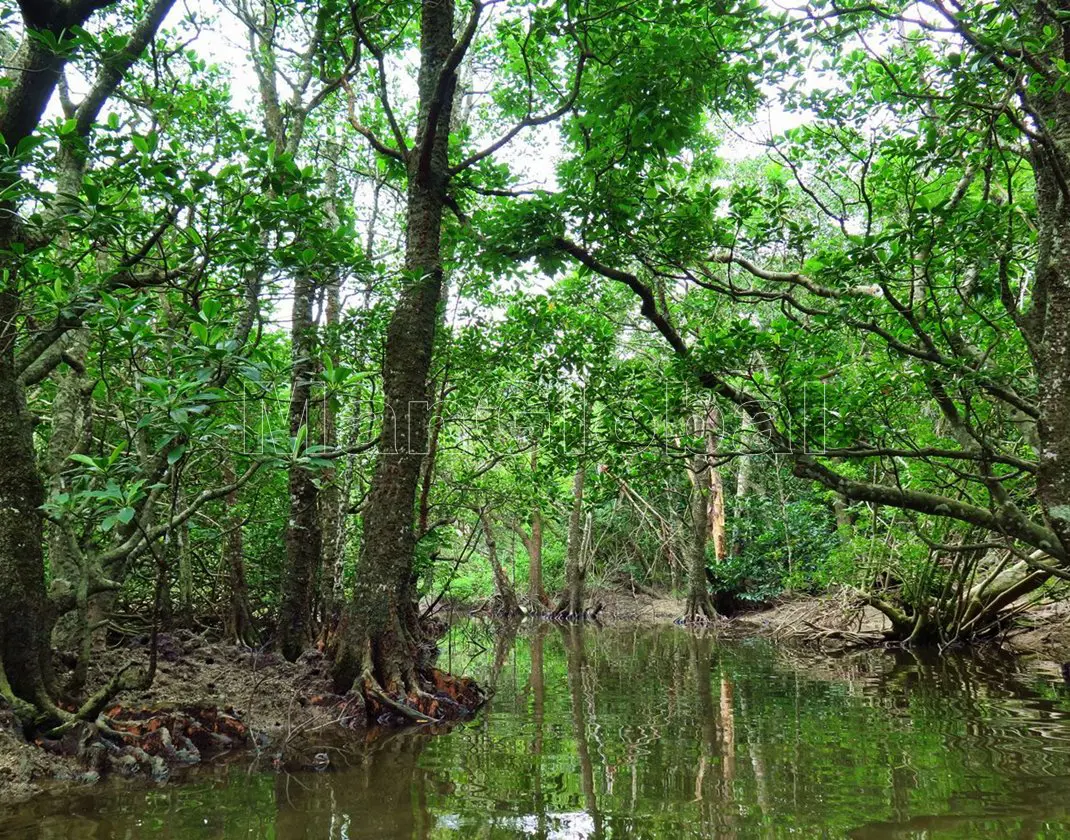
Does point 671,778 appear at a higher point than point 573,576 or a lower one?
lower

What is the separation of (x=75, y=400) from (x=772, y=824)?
5.37 meters

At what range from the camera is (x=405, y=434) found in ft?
19.8

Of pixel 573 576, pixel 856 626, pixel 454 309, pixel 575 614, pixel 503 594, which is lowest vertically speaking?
pixel 575 614

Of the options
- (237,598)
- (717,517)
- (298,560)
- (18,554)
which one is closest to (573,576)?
(717,517)

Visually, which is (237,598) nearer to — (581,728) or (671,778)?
(581,728)

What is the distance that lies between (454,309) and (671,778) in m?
7.69

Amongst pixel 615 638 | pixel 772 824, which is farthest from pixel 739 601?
pixel 772 824

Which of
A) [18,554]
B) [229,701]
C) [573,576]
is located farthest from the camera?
[573,576]

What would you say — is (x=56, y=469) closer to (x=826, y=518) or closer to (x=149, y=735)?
(x=149, y=735)

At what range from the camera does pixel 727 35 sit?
588cm

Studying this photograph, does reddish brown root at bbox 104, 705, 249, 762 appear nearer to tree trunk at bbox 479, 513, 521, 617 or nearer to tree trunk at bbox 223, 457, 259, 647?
tree trunk at bbox 223, 457, 259, 647

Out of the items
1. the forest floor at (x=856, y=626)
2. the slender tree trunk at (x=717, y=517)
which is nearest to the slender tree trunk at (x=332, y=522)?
the forest floor at (x=856, y=626)

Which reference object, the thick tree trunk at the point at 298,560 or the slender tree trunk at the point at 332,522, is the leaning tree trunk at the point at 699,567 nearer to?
the slender tree trunk at the point at 332,522

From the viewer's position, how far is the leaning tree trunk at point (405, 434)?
5.73 meters
